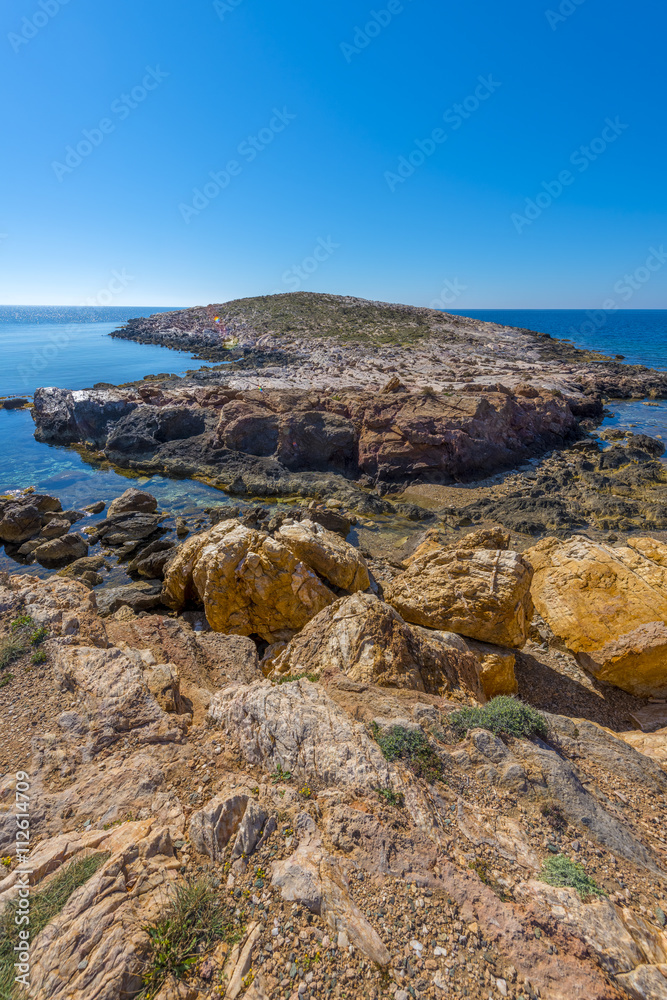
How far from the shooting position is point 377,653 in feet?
23.0

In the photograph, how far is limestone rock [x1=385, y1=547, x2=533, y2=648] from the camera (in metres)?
9.12

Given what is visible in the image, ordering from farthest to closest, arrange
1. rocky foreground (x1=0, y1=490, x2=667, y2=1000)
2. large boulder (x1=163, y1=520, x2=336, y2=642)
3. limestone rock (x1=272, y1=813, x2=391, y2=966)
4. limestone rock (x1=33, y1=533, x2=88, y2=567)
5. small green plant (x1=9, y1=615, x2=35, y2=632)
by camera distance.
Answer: limestone rock (x1=33, y1=533, x2=88, y2=567)
large boulder (x1=163, y1=520, x2=336, y2=642)
small green plant (x1=9, y1=615, x2=35, y2=632)
limestone rock (x1=272, y1=813, x2=391, y2=966)
rocky foreground (x1=0, y1=490, x2=667, y2=1000)

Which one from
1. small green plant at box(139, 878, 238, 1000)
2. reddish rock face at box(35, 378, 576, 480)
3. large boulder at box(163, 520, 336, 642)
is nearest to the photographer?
small green plant at box(139, 878, 238, 1000)

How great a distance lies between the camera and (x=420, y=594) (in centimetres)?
1009

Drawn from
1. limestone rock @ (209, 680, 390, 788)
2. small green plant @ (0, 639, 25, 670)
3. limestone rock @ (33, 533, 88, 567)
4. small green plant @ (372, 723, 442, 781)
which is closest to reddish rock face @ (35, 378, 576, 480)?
limestone rock @ (33, 533, 88, 567)

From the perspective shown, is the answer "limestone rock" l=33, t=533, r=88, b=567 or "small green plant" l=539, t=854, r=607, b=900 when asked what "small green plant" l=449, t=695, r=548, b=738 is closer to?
"small green plant" l=539, t=854, r=607, b=900

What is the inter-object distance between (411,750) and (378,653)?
2096 mm

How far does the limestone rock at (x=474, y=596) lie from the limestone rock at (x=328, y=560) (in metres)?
1.35

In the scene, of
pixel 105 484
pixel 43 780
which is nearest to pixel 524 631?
pixel 43 780

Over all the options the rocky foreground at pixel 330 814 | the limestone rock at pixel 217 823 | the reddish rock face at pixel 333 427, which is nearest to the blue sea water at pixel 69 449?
the reddish rock face at pixel 333 427

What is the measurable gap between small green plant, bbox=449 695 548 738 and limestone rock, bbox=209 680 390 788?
128 cm

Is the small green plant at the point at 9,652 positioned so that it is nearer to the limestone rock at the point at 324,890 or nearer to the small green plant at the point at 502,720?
the limestone rock at the point at 324,890

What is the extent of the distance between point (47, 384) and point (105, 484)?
28.2 m

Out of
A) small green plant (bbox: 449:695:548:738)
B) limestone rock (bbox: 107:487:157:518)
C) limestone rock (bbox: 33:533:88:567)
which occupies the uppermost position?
small green plant (bbox: 449:695:548:738)
